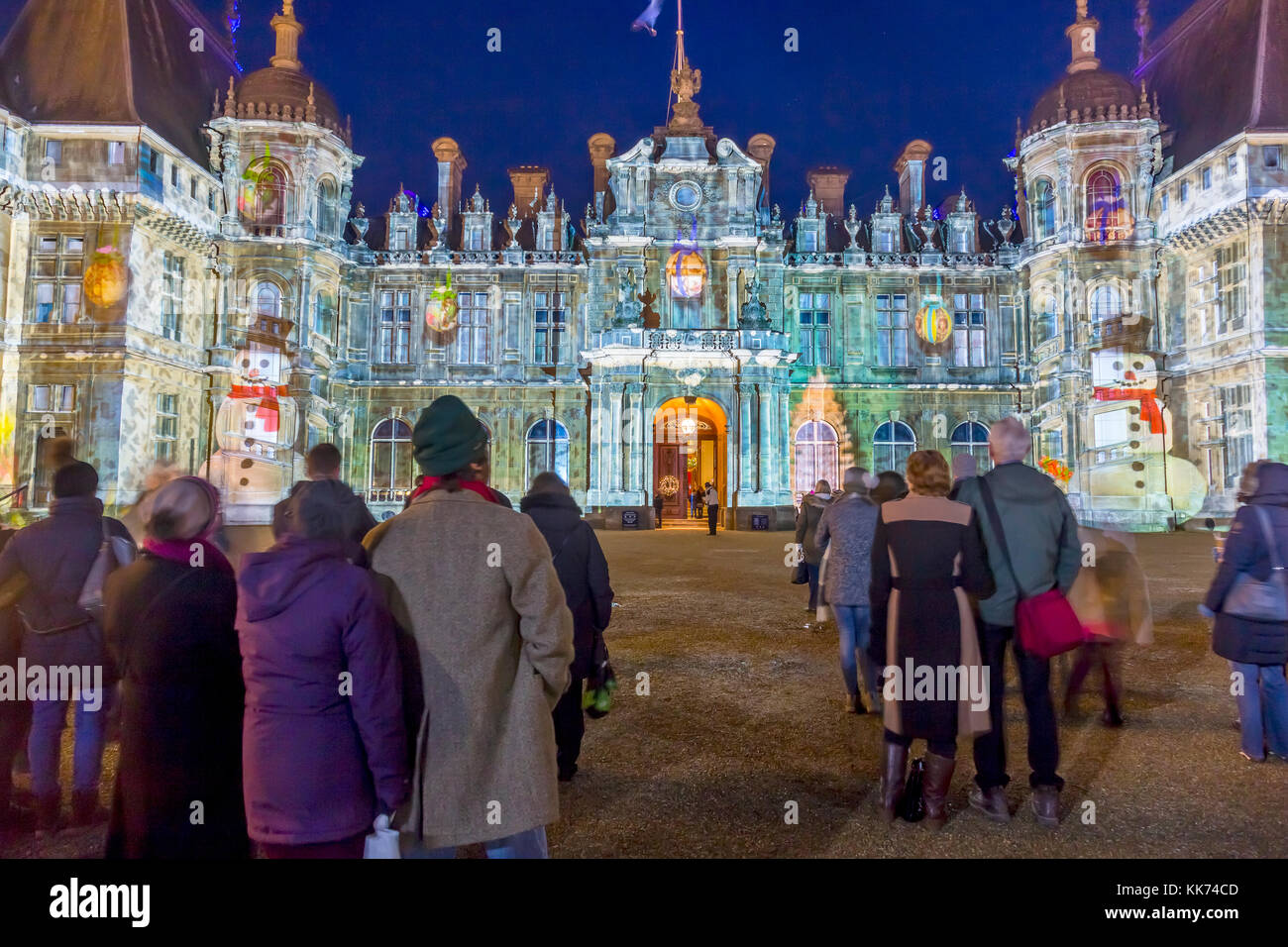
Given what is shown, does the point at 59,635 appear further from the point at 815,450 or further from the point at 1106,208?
the point at 1106,208

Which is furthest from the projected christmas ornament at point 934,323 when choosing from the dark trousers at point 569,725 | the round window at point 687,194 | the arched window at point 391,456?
the dark trousers at point 569,725

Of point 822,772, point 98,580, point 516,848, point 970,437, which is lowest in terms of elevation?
point 822,772

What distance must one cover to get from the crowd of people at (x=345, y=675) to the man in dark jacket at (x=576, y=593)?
1677 mm

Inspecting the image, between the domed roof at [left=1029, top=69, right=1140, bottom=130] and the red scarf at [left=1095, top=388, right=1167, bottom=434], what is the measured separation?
33.6 ft

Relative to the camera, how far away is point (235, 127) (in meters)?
26.8

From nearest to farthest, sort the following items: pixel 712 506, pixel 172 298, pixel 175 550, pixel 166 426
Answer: pixel 175 550 → pixel 712 506 → pixel 166 426 → pixel 172 298

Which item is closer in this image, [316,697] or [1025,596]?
[316,697]

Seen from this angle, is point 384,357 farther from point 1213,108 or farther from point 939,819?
point 1213,108

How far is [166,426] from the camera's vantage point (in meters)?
24.4

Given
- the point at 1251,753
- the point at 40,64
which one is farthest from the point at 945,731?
the point at 40,64

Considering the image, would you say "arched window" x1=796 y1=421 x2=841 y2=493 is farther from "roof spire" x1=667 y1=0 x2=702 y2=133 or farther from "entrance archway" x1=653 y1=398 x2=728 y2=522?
"roof spire" x1=667 y1=0 x2=702 y2=133

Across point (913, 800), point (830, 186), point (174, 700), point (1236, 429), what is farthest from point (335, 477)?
point (830, 186)

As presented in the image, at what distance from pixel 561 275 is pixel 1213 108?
80.2 feet

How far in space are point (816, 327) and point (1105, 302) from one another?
10411 millimetres
